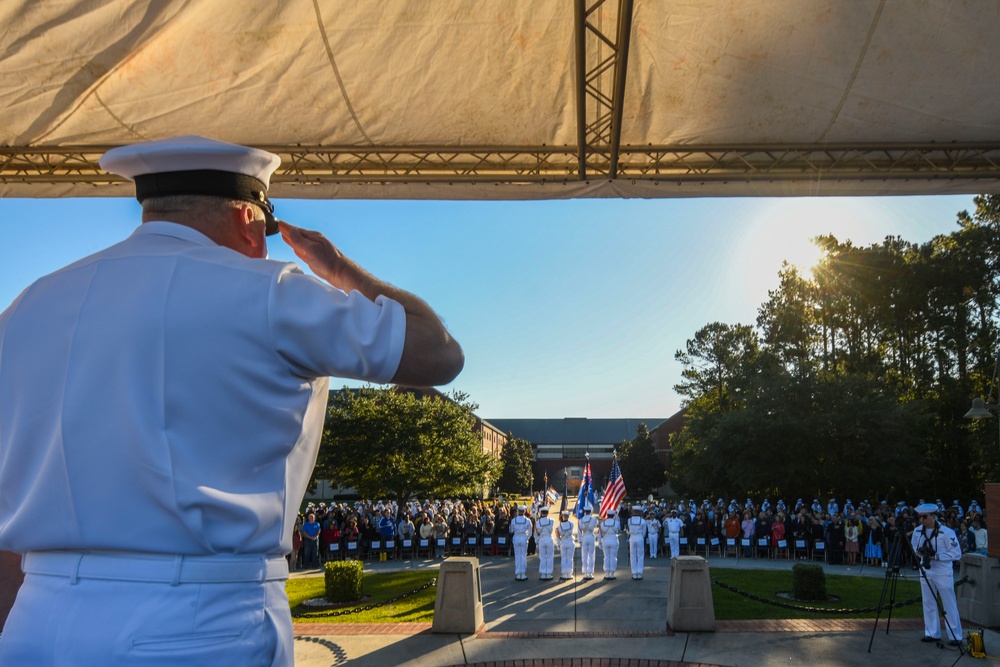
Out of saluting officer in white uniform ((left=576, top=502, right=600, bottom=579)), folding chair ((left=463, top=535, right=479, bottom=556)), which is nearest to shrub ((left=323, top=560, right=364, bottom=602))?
saluting officer in white uniform ((left=576, top=502, right=600, bottom=579))

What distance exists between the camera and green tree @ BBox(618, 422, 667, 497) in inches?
2785

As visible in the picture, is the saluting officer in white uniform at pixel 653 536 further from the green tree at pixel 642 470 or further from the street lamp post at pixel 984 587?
the green tree at pixel 642 470

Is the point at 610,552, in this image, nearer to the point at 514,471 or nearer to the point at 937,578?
the point at 937,578

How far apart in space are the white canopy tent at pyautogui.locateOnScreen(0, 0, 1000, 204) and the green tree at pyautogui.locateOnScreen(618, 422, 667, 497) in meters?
65.3

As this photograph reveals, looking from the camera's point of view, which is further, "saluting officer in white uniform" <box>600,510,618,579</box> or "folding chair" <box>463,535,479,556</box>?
"folding chair" <box>463,535,479,556</box>

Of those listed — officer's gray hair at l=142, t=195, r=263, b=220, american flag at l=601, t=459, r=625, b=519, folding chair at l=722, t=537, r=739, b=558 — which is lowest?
folding chair at l=722, t=537, r=739, b=558

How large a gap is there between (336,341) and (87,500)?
0.52 meters

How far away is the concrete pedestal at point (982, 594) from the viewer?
11758 mm

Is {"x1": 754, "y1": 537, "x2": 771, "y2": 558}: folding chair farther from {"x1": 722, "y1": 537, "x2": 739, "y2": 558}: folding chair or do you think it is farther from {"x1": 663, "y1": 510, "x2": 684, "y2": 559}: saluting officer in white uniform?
{"x1": 663, "y1": 510, "x2": 684, "y2": 559}: saluting officer in white uniform

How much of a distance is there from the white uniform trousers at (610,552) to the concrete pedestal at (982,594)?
7105 millimetres

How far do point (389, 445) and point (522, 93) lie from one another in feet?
85.8


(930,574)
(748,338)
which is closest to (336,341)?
(930,574)

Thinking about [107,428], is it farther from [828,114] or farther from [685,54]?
[828,114]

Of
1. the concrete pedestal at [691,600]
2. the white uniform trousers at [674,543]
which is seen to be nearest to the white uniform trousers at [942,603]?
the concrete pedestal at [691,600]
